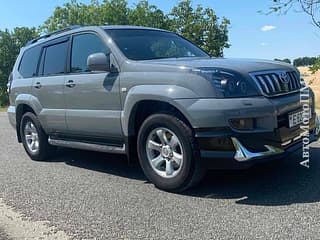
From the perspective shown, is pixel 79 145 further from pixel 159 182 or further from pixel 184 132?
pixel 184 132

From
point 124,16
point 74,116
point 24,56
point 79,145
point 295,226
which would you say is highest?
point 124,16

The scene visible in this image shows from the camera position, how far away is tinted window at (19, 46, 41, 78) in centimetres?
682

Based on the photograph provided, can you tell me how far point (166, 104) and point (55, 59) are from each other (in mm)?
2481

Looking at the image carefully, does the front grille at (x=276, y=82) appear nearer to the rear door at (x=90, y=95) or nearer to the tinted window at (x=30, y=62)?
the rear door at (x=90, y=95)

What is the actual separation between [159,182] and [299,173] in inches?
65.4

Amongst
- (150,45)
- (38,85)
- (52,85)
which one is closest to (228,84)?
(150,45)

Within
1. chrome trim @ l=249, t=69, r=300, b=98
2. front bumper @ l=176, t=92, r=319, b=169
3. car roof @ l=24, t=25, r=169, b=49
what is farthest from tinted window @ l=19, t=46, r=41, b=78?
chrome trim @ l=249, t=69, r=300, b=98

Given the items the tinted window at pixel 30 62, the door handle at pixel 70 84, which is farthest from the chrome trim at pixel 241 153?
the tinted window at pixel 30 62

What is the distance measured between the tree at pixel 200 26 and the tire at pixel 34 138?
86.1 ft

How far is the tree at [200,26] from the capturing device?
32281 millimetres

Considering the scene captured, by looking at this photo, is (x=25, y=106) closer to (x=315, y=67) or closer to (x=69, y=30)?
(x=69, y=30)

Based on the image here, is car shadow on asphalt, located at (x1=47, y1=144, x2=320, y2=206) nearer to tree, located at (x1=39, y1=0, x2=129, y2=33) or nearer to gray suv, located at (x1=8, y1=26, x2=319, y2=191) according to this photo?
gray suv, located at (x1=8, y1=26, x2=319, y2=191)

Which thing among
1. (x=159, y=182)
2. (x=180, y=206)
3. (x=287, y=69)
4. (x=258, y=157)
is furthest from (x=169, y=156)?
(x=287, y=69)

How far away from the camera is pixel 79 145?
571 centimetres
